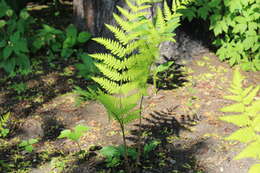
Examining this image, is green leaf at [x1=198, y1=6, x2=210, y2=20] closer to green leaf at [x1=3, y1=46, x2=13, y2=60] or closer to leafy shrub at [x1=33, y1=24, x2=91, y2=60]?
leafy shrub at [x1=33, y1=24, x2=91, y2=60]

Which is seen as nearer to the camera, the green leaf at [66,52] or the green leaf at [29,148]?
the green leaf at [29,148]

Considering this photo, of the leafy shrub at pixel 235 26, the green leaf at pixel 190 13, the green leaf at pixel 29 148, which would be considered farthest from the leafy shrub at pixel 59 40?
the green leaf at pixel 29 148

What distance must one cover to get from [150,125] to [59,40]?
2.16 metres

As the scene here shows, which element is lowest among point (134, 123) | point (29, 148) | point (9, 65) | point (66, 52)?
point (29, 148)

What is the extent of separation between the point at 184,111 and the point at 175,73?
78 cm

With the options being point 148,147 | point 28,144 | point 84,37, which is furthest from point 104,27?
point 148,147

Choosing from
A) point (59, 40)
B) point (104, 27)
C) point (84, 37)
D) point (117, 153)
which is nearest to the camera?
point (117, 153)

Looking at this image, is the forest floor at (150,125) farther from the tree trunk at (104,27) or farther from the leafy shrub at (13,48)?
the leafy shrub at (13,48)

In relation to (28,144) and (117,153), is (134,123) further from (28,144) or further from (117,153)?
(28,144)

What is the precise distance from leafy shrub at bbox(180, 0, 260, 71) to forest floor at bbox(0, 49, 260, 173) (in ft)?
0.57

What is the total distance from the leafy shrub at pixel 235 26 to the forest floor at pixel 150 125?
17cm

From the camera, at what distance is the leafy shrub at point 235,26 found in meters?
3.75

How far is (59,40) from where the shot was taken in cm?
461

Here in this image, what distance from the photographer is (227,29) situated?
3.97 meters
